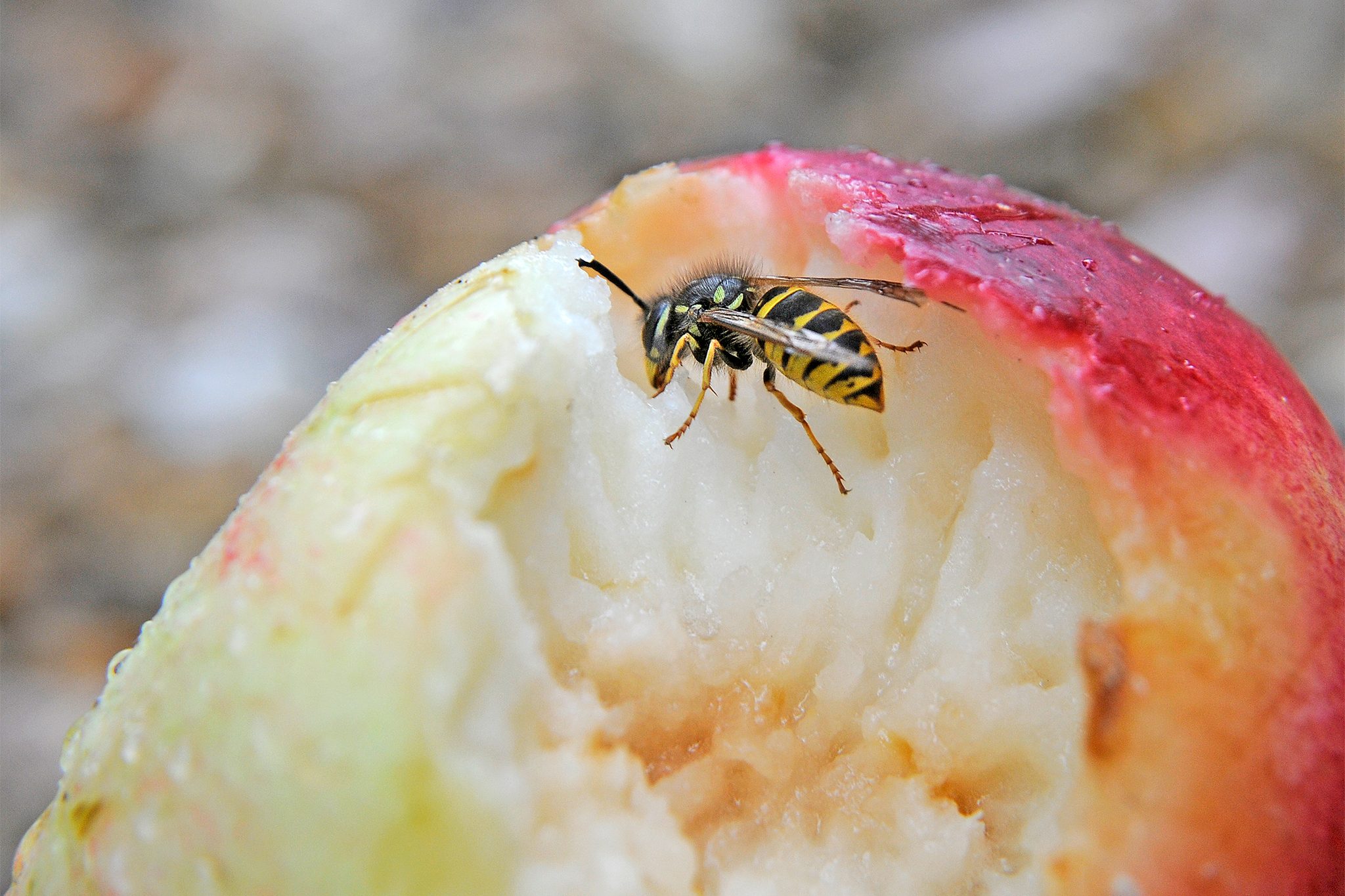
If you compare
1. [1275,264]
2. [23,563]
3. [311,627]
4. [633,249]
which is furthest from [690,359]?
[1275,264]

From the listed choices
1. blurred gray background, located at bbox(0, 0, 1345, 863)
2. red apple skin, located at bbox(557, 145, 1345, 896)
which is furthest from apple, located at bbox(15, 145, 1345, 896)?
blurred gray background, located at bbox(0, 0, 1345, 863)

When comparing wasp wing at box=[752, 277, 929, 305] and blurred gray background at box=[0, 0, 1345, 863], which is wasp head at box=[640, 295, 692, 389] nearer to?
wasp wing at box=[752, 277, 929, 305]

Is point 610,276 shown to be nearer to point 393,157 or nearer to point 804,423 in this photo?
point 804,423

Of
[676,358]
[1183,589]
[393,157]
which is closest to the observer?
[1183,589]

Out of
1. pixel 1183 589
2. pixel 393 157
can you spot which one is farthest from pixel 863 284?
pixel 393 157

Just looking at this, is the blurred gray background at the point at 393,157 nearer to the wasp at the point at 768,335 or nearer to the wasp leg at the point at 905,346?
the wasp at the point at 768,335

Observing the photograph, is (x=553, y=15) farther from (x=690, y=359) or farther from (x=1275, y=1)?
(x=690, y=359)

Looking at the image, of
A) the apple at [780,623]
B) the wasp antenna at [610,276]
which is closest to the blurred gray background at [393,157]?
the wasp antenna at [610,276]
